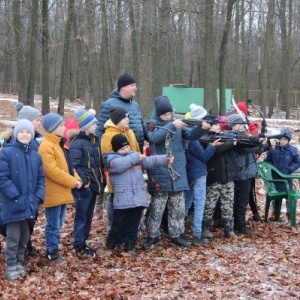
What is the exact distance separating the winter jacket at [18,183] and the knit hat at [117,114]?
45.2 inches

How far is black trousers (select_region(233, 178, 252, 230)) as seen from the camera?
7512 millimetres

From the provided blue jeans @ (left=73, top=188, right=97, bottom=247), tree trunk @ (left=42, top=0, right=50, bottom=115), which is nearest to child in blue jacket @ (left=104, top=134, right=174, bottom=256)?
blue jeans @ (left=73, top=188, right=97, bottom=247)

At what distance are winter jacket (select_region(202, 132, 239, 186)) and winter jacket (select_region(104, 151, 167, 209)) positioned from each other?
120cm

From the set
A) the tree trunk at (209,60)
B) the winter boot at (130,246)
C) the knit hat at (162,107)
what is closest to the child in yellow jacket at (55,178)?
the winter boot at (130,246)

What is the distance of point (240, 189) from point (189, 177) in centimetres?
96

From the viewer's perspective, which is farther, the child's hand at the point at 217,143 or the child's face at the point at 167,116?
the child's hand at the point at 217,143

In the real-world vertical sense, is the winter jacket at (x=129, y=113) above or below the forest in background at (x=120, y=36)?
below

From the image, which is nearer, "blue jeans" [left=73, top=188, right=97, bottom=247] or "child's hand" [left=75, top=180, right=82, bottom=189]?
"child's hand" [left=75, top=180, right=82, bottom=189]

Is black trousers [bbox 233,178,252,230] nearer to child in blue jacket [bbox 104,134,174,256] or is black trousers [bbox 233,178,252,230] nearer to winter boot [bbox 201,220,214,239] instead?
winter boot [bbox 201,220,214,239]

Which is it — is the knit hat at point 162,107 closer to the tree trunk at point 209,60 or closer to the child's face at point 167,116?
the child's face at point 167,116

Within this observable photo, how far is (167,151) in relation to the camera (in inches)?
252

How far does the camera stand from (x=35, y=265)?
18.9 feet

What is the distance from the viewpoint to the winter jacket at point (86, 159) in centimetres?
612

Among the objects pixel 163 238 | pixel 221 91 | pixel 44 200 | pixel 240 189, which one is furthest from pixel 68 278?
pixel 221 91
